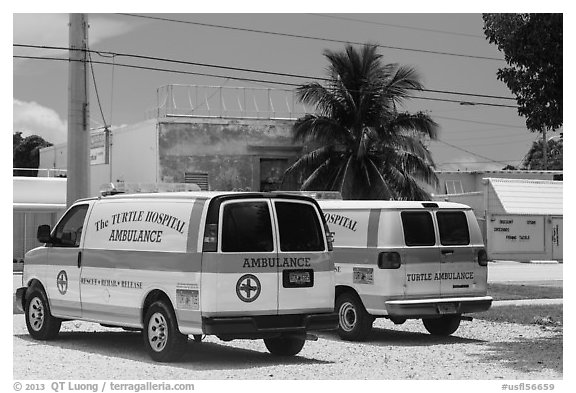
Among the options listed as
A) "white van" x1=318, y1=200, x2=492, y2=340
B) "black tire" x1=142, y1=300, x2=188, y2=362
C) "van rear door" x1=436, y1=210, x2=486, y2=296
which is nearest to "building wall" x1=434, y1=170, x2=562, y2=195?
→ "van rear door" x1=436, y1=210, x2=486, y2=296

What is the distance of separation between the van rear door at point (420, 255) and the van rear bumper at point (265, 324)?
2556 mm

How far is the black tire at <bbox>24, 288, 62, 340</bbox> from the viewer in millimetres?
14328

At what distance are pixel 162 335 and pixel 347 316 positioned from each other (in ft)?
12.7

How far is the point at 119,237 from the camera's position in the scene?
13.0 meters

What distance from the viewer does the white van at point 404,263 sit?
571 inches

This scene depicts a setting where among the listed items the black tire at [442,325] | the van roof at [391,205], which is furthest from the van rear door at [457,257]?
the black tire at [442,325]

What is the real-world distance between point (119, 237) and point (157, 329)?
154 centimetres

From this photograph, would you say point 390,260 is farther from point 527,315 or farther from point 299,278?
point 527,315

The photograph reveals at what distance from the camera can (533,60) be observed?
14125 mm

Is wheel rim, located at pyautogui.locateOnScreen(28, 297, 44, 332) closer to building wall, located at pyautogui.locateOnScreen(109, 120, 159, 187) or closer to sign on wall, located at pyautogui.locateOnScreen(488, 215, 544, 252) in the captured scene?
building wall, located at pyautogui.locateOnScreen(109, 120, 159, 187)

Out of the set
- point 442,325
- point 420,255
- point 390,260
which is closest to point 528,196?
point 442,325

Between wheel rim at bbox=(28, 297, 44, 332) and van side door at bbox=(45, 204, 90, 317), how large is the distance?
350 millimetres
